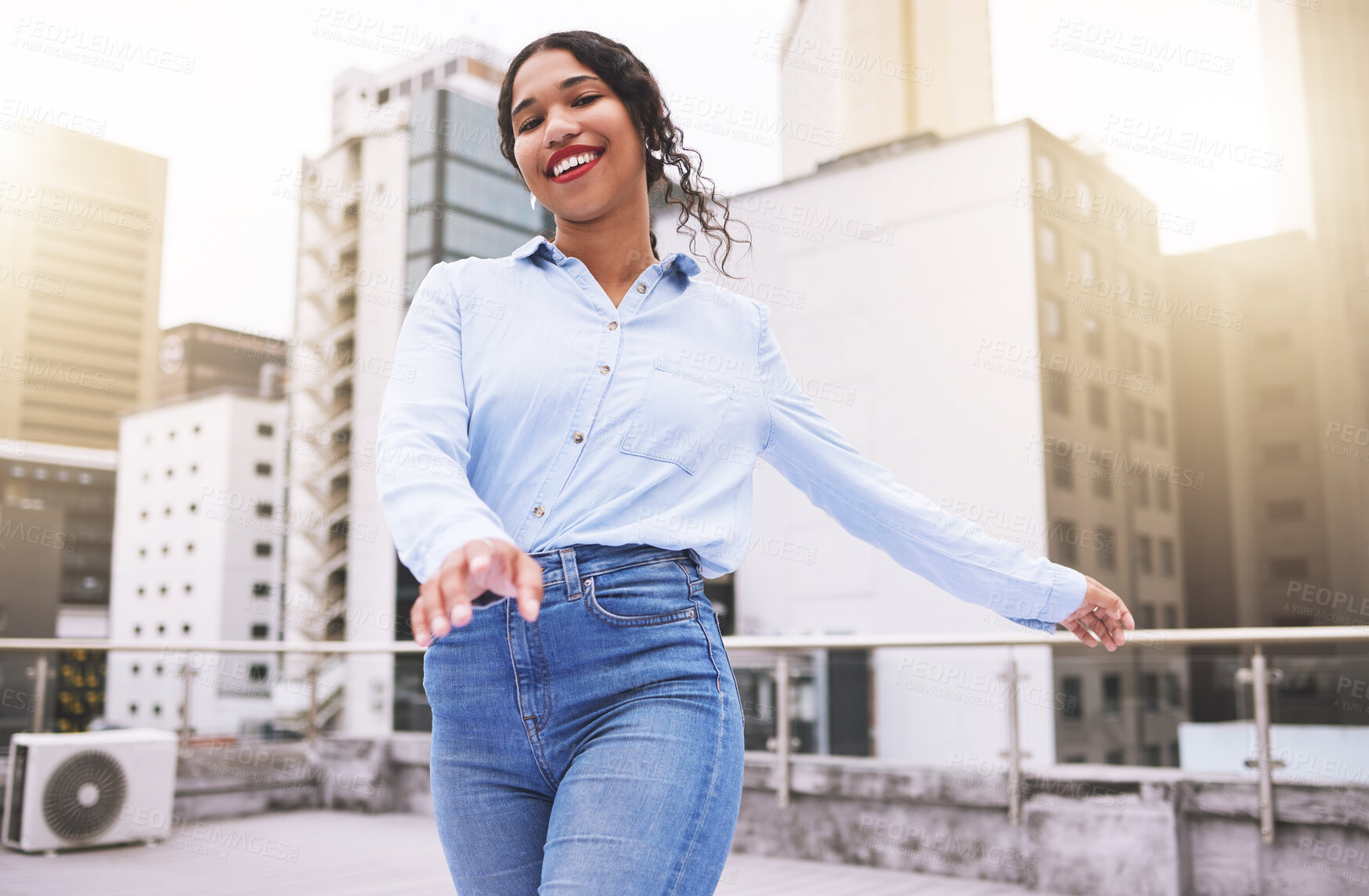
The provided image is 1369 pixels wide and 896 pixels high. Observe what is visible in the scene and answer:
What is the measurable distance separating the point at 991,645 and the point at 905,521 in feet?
12.5

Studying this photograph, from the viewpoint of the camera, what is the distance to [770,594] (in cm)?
2516

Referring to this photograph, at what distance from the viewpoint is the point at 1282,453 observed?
→ 28.9 metres

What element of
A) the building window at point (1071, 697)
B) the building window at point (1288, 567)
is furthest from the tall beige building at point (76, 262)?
the building window at point (1288, 567)

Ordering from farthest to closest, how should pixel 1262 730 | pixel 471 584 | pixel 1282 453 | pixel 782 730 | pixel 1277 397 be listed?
pixel 1277 397 → pixel 1282 453 → pixel 782 730 → pixel 1262 730 → pixel 471 584

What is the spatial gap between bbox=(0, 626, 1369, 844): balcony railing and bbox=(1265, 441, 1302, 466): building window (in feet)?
88.9

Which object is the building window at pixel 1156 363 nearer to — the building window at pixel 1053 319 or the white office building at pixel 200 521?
the building window at pixel 1053 319

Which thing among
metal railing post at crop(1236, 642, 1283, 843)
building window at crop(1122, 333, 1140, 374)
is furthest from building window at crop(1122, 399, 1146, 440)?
metal railing post at crop(1236, 642, 1283, 843)

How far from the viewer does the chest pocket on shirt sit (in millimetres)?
1055

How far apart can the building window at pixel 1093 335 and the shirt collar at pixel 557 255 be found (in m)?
24.2

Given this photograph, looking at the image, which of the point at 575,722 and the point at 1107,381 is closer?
the point at 575,722

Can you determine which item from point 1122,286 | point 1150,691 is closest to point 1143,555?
point 1122,286

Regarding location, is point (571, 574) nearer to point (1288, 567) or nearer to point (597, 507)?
point (597, 507)

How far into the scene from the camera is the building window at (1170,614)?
83.9ft

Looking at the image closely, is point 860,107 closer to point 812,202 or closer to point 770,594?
point 812,202
